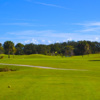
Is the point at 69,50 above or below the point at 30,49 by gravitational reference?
below

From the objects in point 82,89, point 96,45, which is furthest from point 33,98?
point 96,45

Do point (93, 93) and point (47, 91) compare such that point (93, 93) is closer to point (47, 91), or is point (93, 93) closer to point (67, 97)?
point (67, 97)

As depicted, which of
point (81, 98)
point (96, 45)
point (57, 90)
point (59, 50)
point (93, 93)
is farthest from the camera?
point (96, 45)

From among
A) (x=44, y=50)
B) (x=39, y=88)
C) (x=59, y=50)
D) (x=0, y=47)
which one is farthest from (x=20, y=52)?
(x=39, y=88)

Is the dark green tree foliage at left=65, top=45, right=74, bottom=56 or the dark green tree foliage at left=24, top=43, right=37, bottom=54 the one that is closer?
the dark green tree foliage at left=65, top=45, right=74, bottom=56

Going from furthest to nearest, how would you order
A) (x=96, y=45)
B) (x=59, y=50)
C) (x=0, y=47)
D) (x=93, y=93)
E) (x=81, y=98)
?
(x=96, y=45) < (x=59, y=50) < (x=0, y=47) < (x=93, y=93) < (x=81, y=98)

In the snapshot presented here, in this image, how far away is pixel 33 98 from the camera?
9031 mm

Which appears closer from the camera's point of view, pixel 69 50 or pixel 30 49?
pixel 69 50

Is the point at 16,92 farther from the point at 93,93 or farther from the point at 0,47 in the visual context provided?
the point at 0,47

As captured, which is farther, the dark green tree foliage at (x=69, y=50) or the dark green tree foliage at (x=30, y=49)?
the dark green tree foliage at (x=30, y=49)

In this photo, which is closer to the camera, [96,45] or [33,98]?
[33,98]

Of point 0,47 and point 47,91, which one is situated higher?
point 0,47

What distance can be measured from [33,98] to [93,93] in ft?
11.0

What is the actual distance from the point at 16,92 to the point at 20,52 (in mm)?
137343
